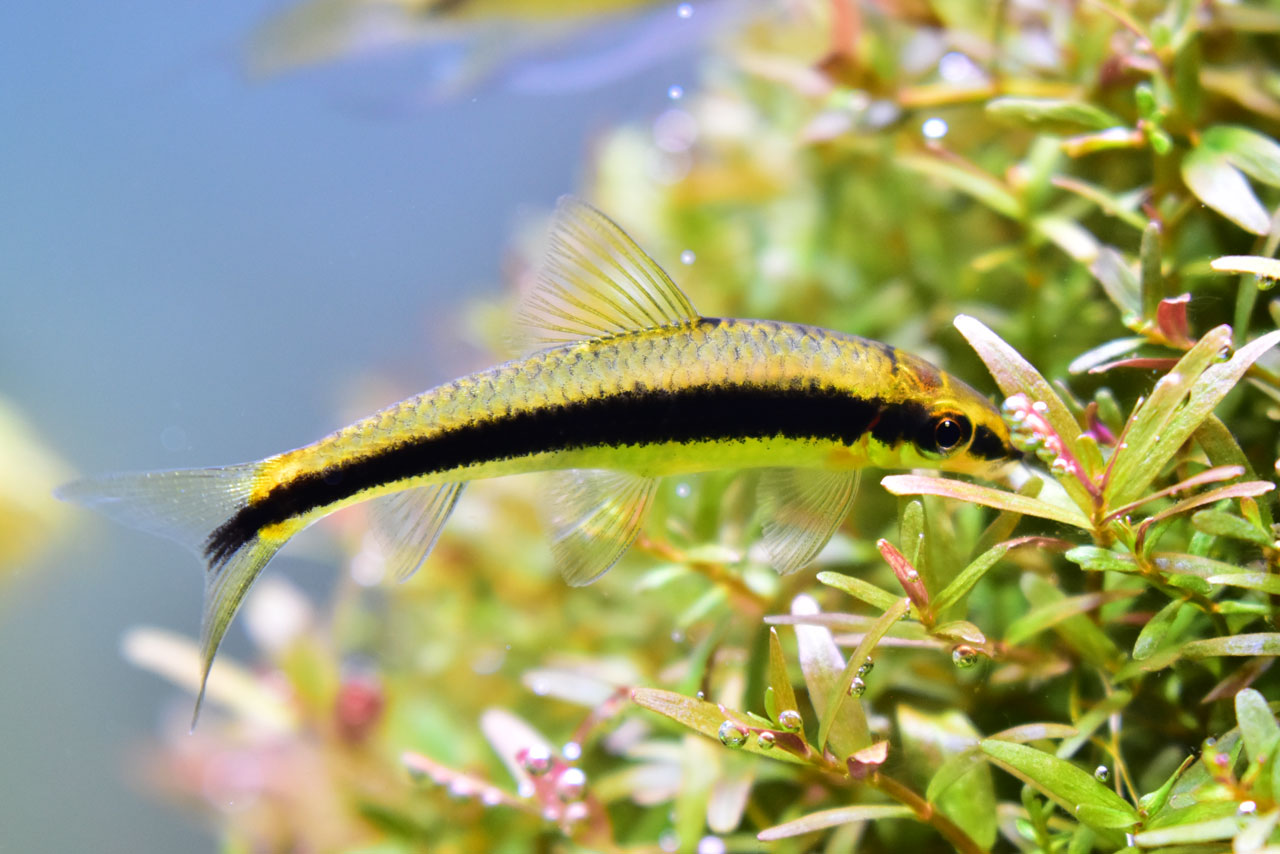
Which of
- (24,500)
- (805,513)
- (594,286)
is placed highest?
(594,286)

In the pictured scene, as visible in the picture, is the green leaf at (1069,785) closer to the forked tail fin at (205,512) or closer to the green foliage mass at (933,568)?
the green foliage mass at (933,568)

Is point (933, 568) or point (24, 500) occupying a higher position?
point (24, 500)

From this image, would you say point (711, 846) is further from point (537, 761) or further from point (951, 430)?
point (951, 430)

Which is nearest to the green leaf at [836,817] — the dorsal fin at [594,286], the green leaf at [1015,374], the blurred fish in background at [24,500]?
the green leaf at [1015,374]

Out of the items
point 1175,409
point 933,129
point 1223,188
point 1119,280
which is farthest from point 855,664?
point 933,129

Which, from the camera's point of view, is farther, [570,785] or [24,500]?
[24,500]

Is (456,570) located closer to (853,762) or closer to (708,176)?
(708,176)
